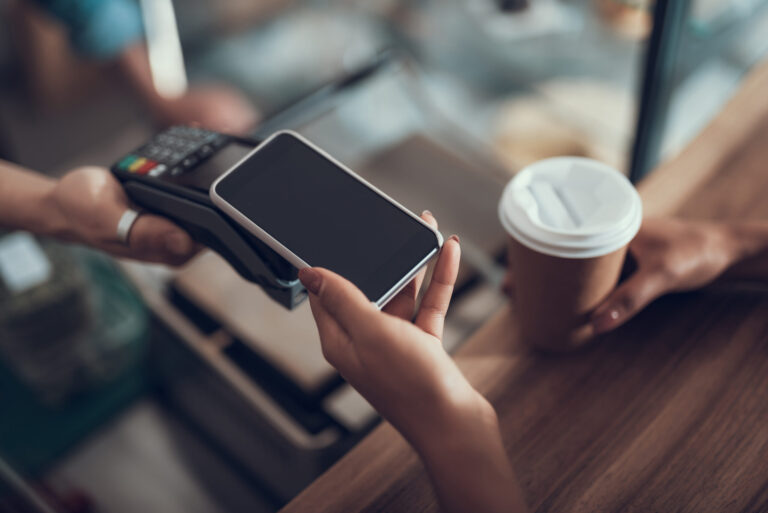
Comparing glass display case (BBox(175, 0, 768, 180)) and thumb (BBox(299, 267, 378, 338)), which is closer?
thumb (BBox(299, 267, 378, 338))

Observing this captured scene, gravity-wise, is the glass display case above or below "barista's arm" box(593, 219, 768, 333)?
below

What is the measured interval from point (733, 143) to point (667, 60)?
22cm

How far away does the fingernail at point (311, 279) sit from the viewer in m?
0.54

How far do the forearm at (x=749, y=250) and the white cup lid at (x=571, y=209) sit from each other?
0.17 m

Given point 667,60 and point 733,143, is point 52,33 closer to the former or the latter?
point 667,60

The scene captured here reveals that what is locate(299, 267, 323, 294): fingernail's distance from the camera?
0.54 metres

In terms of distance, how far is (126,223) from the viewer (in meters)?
0.74

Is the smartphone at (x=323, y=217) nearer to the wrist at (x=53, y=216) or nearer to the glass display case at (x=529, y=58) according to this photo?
the wrist at (x=53, y=216)

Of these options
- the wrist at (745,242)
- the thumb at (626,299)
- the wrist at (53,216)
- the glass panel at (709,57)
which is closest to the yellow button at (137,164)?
the wrist at (53,216)

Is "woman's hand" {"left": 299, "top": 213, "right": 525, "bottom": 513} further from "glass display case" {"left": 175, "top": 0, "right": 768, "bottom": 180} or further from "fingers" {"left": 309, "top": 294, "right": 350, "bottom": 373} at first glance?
"glass display case" {"left": 175, "top": 0, "right": 768, "bottom": 180}

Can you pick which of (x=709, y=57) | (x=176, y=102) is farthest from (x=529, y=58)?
(x=176, y=102)

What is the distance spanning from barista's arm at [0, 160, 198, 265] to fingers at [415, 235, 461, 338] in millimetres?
306

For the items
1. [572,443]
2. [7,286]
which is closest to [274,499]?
[7,286]

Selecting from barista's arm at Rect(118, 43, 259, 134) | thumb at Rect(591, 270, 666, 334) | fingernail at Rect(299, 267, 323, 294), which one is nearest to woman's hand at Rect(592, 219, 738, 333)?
thumb at Rect(591, 270, 666, 334)
